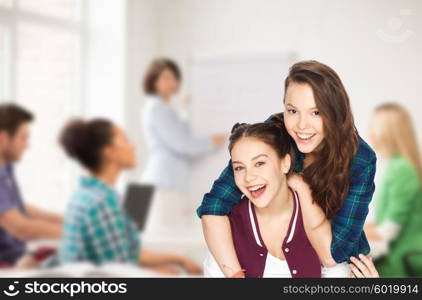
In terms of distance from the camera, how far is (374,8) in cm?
76

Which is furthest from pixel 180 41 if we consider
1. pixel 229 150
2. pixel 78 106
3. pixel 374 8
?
pixel 229 150

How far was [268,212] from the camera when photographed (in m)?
0.62

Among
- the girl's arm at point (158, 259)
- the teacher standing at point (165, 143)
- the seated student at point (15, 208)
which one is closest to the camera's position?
the teacher standing at point (165, 143)

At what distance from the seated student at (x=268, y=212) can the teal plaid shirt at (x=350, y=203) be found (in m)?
0.01

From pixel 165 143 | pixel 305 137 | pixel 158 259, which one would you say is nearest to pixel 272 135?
pixel 305 137

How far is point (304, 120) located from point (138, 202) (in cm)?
101

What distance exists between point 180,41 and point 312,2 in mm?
348

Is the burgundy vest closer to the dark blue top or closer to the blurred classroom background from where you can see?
the blurred classroom background

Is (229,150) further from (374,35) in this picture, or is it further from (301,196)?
(374,35)

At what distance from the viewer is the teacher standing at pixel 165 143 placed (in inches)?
44.9

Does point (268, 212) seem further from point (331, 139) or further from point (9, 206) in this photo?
point (9, 206)

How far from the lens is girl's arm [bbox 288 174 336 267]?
1.98ft

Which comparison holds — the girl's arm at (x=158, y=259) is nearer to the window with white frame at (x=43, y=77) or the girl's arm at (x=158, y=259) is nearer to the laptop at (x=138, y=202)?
the laptop at (x=138, y=202)

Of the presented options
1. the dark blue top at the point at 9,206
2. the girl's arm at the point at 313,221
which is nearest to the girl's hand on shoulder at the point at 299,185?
the girl's arm at the point at 313,221
